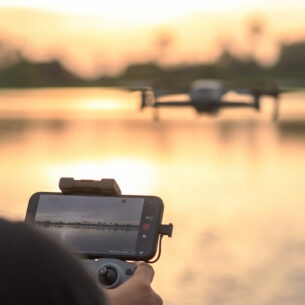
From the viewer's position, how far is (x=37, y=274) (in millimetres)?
1052

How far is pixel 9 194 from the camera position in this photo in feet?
58.5

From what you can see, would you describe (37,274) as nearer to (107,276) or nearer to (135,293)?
(135,293)

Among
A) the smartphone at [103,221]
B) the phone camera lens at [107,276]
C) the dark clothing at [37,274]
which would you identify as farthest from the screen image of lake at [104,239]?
the dark clothing at [37,274]

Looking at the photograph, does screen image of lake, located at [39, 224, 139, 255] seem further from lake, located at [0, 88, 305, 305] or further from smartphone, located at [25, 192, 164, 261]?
lake, located at [0, 88, 305, 305]

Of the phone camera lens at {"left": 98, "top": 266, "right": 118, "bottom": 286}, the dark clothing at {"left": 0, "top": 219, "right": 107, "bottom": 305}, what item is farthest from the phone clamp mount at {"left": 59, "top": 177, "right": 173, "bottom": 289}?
the dark clothing at {"left": 0, "top": 219, "right": 107, "bottom": 305}

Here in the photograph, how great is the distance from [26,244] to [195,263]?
10.2 m

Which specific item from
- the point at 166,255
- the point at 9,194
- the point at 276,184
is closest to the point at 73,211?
the point at 166,255

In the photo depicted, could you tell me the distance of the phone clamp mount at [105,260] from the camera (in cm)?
203

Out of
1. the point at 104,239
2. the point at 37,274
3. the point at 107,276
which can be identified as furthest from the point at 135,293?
the point at 37,274

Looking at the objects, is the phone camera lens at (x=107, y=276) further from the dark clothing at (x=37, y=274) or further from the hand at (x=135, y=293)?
the dark clothing at (x=37, y=274)

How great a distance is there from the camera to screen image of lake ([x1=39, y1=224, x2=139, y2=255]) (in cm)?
220

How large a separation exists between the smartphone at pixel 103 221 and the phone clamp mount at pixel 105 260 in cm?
2

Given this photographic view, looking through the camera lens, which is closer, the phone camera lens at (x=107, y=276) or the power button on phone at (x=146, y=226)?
the phone camera lens at (x=107, y=276)

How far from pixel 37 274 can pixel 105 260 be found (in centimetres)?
107
